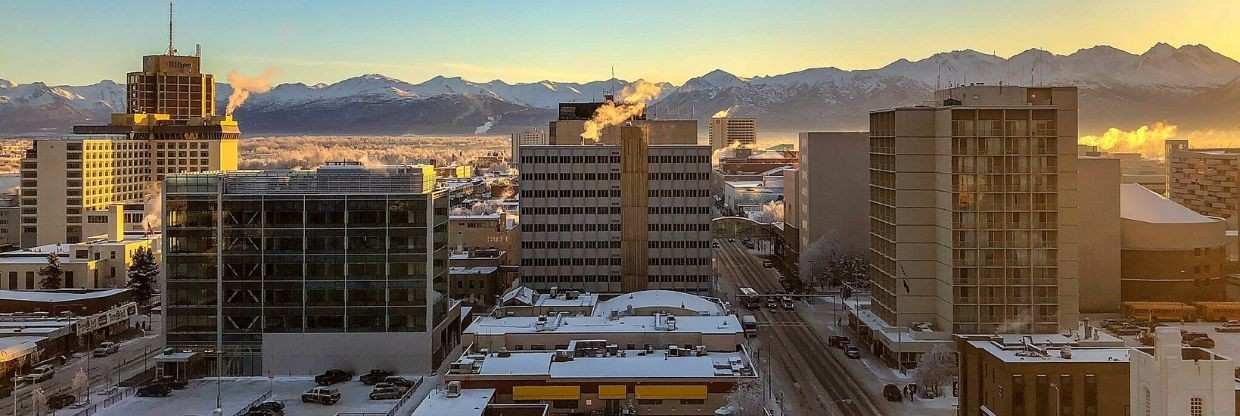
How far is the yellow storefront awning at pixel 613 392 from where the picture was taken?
4044 cm

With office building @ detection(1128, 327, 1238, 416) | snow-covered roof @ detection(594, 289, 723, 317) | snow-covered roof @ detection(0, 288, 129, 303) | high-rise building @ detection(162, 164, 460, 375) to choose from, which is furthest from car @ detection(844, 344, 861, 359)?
snow-covered roof @ detection(0, 288, 129, 303)

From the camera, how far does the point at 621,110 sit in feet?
273

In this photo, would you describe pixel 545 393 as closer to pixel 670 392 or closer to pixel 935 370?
pixel 670 392

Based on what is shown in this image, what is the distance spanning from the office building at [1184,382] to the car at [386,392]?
29.9 metres

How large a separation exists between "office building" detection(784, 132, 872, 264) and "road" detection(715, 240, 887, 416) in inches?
234

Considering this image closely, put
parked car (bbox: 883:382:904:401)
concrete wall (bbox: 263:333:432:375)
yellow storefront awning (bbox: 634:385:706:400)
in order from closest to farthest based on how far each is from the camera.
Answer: yellow storefront awning (bbox: 634:385:706:400) < parked car (bbox: 883:382:904:401) < concrete wall (bbox: 263:333:432:375)

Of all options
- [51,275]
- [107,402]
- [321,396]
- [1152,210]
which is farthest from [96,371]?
[1152,210]

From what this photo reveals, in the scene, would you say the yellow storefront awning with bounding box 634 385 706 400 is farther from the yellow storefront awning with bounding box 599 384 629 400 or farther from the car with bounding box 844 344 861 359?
the car with bounding box 844 344 861 359

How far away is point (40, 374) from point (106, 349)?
7145 millimetres

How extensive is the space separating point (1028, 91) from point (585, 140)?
3623 centimetres

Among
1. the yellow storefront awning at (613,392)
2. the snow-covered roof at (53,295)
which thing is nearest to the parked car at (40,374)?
the snow-covered roof at (53,295)

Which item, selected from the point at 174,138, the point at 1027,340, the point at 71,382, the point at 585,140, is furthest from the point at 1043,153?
the point at 174,138

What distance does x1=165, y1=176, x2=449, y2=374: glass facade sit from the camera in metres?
48.9

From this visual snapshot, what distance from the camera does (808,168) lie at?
79.6 metres
